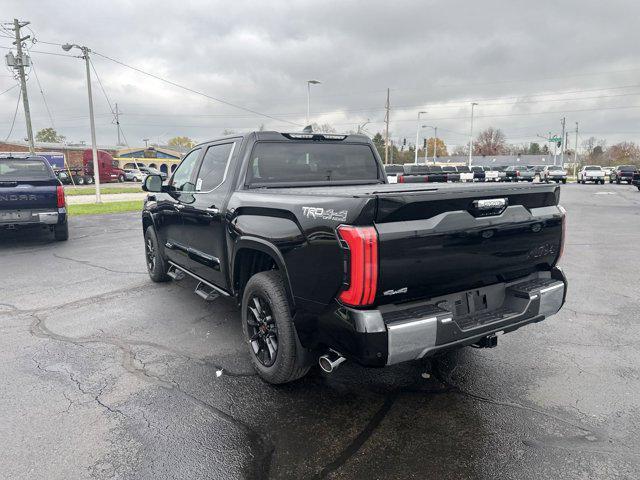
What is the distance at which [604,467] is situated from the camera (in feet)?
8.07

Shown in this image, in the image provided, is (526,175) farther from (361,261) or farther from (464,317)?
(361,261)

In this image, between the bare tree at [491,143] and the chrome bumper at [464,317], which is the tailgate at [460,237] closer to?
the chrome bumper at [464,317]

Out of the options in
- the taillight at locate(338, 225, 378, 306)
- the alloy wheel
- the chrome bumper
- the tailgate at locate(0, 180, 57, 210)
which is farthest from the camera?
the tailgate at locate(0, 180, 57, 210)

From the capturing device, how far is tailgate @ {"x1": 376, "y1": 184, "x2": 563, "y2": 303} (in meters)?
2.49

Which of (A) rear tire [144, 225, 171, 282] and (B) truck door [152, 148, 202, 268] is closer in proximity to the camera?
(B) truck door [152, 148, 202, 268]

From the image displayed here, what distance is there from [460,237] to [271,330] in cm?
151

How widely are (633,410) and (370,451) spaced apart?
1870mm

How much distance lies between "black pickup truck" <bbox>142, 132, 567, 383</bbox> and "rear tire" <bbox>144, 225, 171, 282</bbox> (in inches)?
75.6

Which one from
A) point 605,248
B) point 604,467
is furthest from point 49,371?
point 605,248

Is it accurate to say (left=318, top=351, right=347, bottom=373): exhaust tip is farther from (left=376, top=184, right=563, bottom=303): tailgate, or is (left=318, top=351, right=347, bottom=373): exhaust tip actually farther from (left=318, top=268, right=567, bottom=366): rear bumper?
(left=376, top=184, right=563, bottom=303): tailgate

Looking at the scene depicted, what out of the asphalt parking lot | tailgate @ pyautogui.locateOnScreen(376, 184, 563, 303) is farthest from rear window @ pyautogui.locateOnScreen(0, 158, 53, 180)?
tailgate @ pyautogui.locateOnScreen(376, 184, 563, 303)

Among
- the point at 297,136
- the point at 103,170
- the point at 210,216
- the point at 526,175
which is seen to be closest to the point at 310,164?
the point at 297,136

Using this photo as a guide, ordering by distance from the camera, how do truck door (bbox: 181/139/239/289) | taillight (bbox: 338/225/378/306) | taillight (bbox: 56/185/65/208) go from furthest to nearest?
1. taillight (bbox: 56/185/65/208)
2. truck door (bbox: 181/139/239/289)
3. taillight (bbox: 338/225/378/306)

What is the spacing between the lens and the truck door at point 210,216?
4035 mm
